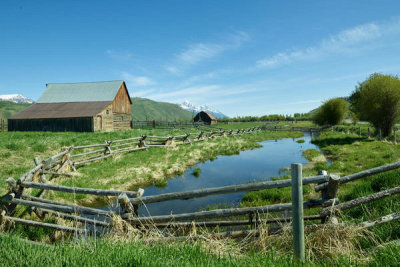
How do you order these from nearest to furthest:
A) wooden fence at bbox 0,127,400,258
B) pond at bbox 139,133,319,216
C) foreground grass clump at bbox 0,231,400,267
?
1. foreground grass clump at bbox 0,231,400,267
2. wooden fence at bbox 0,127,400,258
3. pond at bbox 139,133,319,216

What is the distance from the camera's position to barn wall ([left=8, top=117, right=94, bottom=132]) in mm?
32250

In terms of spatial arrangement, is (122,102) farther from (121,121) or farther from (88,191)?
(88,191)

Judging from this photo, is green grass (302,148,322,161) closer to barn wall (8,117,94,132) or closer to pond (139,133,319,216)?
pond (139,133,319,216)

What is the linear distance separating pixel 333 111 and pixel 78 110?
159 feet

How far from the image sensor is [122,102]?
131ft

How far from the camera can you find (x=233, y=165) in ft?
52.3

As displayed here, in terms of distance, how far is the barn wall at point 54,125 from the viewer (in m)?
32.2

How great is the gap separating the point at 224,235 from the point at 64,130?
35.4 m

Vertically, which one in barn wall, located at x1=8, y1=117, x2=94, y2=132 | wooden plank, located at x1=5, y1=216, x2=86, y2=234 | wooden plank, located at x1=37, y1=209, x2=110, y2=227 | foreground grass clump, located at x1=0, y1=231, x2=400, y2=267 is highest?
barn wall, located at x1=8, y1=117, x2=94, y2=132

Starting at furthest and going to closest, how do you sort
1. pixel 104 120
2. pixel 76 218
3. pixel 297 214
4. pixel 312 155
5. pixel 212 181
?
pixel 104 120
pixel 312 155
pixel 212 181
pixel 76 218
pixel 297 214

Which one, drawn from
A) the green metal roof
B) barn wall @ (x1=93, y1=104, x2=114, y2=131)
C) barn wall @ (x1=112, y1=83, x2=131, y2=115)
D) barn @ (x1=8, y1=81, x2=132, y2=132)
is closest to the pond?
barn wall @ (x1=93, y1=104, x2=114, y2=131)

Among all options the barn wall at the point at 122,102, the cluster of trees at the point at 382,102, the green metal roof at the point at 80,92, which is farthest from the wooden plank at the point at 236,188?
the green metal roof at the point at 80,92

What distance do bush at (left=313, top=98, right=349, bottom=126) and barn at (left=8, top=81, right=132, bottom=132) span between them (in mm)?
40987

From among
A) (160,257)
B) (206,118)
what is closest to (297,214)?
(160,257)
